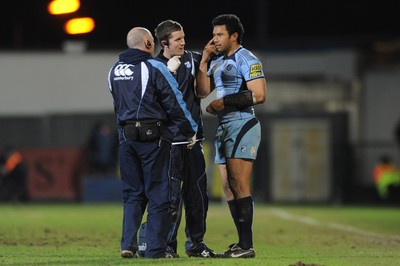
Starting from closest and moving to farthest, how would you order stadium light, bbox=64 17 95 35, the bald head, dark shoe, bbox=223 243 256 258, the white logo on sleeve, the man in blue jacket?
1. the white logo on sleeve
2. the bald head
3. dark shoe, bbox=223 243 256 258
4. the man in blue jacket
5. stadium light, bbox=64 17 95 35

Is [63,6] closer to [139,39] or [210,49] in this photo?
[210,49]

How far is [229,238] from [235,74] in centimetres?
383

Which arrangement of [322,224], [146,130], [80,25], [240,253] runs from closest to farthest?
[146,130] < [240,253] < [322,224] < [80,25]

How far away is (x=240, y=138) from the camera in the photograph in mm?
10352

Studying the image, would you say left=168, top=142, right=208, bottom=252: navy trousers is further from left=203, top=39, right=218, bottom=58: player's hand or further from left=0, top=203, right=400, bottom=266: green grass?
left=203, top=39, right=218, bottom=58: player's hand

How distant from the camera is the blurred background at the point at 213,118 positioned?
91.0 ft

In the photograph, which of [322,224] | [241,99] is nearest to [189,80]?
[241,99]

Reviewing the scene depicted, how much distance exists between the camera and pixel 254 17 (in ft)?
122

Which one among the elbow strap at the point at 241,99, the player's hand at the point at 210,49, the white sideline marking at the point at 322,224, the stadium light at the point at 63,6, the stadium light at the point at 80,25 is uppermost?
the stadium light at the point at 80,25

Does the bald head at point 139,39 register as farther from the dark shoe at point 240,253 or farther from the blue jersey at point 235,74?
the dark shoe at point 240,253

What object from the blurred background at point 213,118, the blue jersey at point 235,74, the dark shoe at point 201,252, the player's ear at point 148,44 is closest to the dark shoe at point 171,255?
the dark shoe at point 201,252

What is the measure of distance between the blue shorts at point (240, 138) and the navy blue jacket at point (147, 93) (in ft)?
1.75

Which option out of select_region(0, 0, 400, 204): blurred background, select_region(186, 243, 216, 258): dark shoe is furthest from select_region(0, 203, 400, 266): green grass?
select_region(0, 0, 400, 204): blurred background

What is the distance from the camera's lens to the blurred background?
27.8 meters
